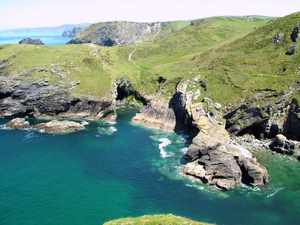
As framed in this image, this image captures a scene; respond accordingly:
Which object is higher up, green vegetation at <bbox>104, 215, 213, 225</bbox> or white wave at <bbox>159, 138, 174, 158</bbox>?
green vegetation at <bbox>104, 215, 213, 225</bbox>

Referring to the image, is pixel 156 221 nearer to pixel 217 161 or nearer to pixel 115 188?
pixel 115 188

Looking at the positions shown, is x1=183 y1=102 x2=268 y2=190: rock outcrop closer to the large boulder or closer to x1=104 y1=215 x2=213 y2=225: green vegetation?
the large boulder

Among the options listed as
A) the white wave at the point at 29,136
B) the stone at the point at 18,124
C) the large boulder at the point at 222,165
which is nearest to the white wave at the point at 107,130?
the white wave at the point at 29,136

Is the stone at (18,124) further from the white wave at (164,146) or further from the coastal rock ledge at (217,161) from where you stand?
the coastal rock ledge at (217,161)

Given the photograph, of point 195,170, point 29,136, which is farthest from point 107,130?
point 195,170

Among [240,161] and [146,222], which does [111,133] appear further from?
[146,222]

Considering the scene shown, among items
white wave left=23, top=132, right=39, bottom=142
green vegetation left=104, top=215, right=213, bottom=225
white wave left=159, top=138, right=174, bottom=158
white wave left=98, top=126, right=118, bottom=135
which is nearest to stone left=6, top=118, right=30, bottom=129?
white wave left=23, top=132, right=39, bottom=142

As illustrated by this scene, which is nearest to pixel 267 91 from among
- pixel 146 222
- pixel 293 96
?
pixel 293 96
